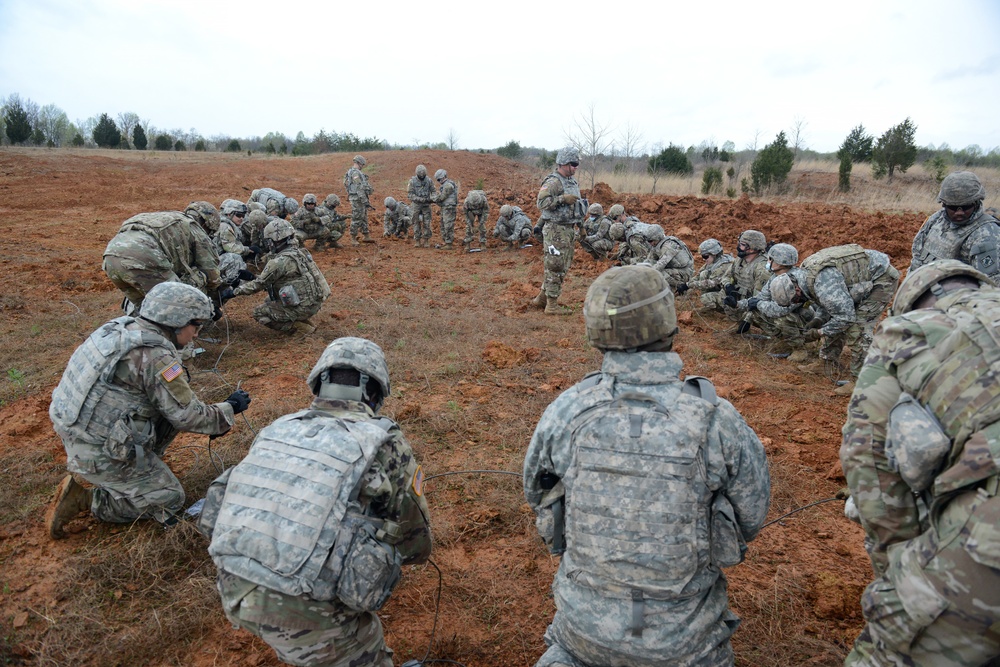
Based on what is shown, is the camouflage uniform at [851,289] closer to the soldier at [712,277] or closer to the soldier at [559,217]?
the soldier at [712,277]

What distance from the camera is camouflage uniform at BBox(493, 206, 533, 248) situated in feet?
48.6

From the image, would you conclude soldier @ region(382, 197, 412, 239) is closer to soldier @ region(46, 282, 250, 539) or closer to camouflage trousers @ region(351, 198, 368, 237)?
camouflage trousers @ region(351, 198, 368, 237)

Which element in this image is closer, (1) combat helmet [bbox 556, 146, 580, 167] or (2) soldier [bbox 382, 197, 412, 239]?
(1) combat helmet [bbox 556, 146, 580, 167]

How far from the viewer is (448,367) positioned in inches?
254

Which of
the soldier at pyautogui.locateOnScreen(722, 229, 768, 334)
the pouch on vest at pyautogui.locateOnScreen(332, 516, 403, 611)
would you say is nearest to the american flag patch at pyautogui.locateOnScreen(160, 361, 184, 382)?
the pouch on vest at pyautogui.locateOnScreen(332, 516, 403, 611)

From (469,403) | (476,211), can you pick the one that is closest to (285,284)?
(469,403)

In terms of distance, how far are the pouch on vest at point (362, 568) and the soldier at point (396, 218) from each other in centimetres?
1427

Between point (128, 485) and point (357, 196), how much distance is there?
12.1 m

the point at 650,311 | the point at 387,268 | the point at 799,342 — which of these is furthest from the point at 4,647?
the point at 387,268

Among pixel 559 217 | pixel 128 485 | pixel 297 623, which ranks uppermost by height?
pixel 559 217

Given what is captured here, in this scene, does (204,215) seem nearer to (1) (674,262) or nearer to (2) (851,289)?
(1) (674,262)

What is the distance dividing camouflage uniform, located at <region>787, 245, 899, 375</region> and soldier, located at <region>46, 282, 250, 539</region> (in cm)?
565

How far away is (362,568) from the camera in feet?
7.16

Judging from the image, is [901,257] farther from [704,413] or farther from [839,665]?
[704,413]
